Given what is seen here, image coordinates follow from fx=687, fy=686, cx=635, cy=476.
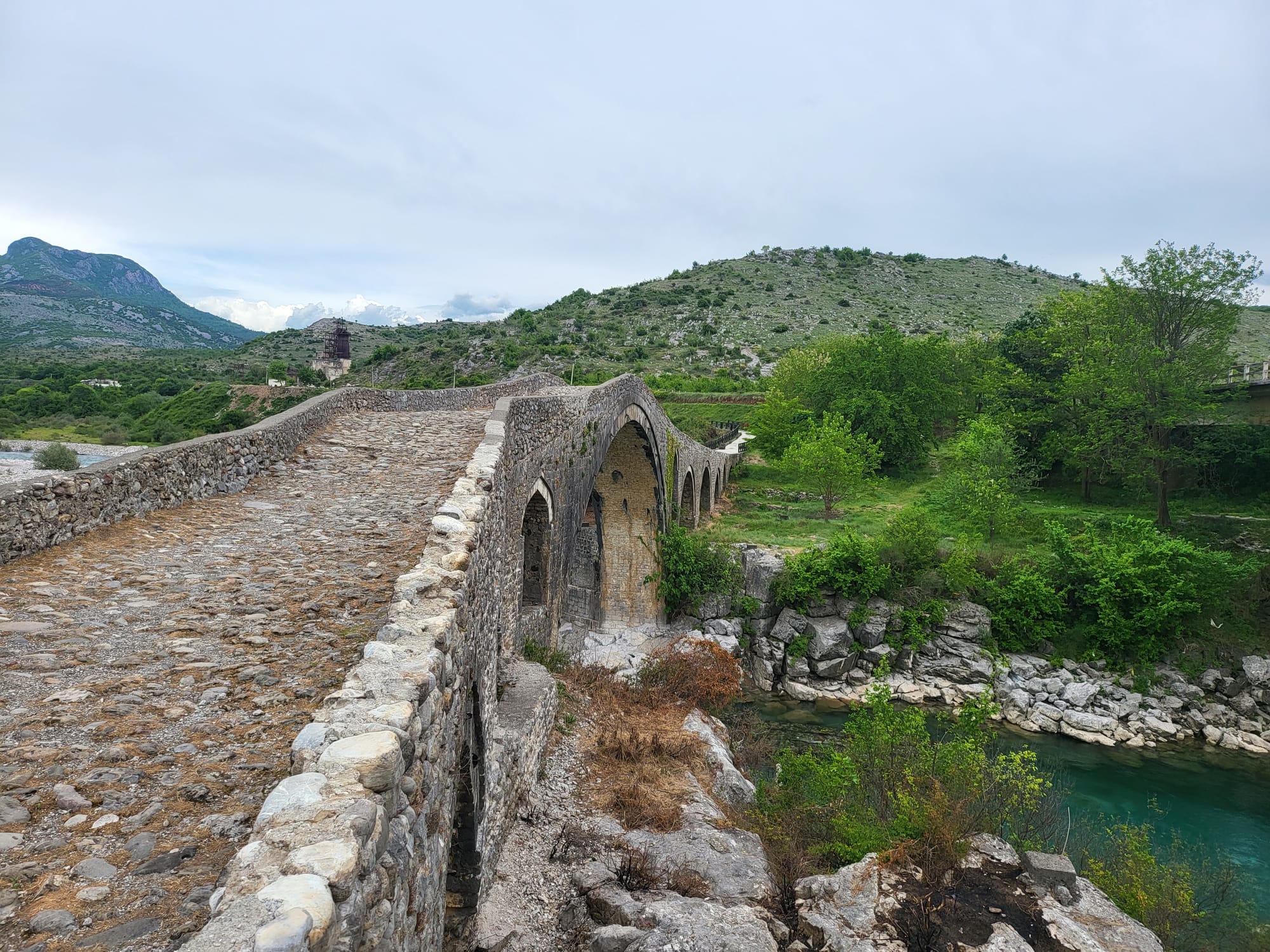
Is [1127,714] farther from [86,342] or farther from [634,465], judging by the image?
[86,342]

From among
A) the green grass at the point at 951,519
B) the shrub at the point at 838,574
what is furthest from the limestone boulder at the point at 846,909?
the green grass at the point at 951,519

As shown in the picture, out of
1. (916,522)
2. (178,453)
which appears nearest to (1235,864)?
(916,522)

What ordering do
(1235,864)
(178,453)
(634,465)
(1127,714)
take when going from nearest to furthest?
(178,453)
(1235,864)
(1127,714)
(634,465)

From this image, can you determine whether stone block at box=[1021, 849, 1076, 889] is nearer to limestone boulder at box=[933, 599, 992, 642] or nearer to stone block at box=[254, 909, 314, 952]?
stone block at box=[254, 909, 314, 952]

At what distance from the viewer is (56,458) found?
24.1 metres

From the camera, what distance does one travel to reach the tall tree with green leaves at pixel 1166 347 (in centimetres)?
2175

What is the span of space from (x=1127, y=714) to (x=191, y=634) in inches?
852

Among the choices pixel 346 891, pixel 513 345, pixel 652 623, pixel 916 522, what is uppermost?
pixel 513 345

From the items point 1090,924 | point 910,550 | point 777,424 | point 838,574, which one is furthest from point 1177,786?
point 777,424

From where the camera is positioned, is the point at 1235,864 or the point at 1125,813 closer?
the point at 1235,864

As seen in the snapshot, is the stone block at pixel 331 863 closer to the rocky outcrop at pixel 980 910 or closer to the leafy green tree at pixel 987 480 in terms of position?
the rocky outcrop at pixel 980 910

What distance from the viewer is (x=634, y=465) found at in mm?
21016

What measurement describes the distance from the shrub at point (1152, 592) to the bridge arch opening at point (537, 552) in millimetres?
16760

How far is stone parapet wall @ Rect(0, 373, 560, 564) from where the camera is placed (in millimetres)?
5188
